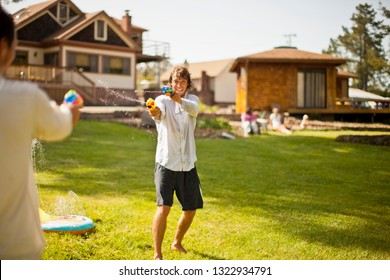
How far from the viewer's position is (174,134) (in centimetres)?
356

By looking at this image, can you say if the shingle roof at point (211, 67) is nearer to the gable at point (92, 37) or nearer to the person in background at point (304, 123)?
the gable at point (92, 37)

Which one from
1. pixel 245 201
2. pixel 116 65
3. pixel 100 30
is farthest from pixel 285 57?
pixel 245 201

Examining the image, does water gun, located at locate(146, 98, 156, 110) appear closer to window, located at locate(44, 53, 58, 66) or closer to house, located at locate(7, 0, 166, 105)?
house, located at locate(7, 0, 166, 105)

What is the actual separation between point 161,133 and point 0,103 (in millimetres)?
1838

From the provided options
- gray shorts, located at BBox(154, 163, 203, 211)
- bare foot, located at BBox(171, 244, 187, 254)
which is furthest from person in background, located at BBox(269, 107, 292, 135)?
gray shorts, located at BBox(154, 163, 203, 211)

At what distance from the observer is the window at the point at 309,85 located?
17.1 m

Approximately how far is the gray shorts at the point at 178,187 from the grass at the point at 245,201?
0.49 m

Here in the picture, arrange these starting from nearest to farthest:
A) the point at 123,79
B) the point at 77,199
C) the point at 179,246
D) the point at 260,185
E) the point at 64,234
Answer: the point at 179,246 → the point at 64,234 → the point at 77,199 → the point at 260,185 → the point at 123,79

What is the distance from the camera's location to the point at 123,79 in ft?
77.5

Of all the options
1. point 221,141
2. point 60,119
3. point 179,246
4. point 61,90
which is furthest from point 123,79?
point 60,119

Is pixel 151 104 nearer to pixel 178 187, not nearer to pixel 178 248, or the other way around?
pixel 178 187

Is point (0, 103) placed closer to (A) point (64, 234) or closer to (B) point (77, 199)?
(A) point (64, 234)

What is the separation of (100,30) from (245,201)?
1724 centimetres

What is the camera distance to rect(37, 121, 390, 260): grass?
4.02 m
